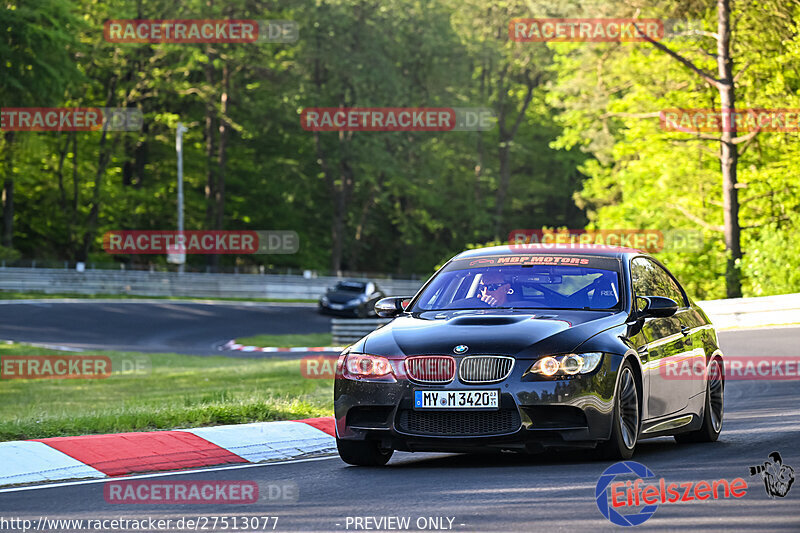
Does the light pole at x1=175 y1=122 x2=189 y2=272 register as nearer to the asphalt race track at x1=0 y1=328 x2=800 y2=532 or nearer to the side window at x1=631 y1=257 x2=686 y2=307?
the side window at x1=631 y1=257 x2=686 y2=307

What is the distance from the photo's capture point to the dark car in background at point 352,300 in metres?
49.6

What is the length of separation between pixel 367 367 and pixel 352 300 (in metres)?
41.3

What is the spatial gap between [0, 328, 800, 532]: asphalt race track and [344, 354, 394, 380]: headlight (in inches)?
26.4

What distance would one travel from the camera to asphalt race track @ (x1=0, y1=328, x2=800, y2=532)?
662 cm

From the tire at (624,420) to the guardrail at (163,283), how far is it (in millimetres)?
46385

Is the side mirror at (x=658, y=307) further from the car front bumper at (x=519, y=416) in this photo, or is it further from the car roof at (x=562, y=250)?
the car front bumper at (x=519, y=416)

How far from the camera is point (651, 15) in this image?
4103cm
